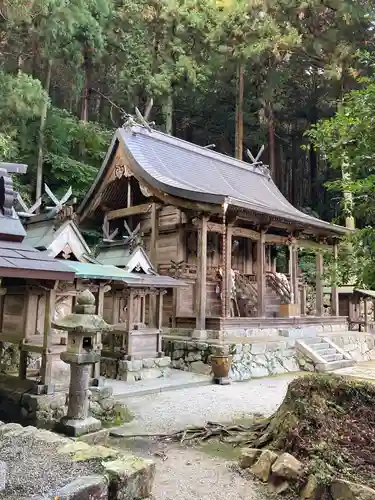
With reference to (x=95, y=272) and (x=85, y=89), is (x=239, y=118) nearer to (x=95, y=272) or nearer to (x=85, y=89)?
(x=85, y=89)

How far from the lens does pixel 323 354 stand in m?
11.7

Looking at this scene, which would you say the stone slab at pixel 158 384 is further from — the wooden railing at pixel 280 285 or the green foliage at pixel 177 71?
the green foliage at pixel 177 71

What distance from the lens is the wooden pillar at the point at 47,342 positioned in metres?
6.02

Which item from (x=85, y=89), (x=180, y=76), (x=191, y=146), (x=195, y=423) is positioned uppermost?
(x=180, y=76)

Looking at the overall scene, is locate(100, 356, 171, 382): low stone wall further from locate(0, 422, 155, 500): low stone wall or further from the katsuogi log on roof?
locate(0, 422, 155, 500): low stone wall

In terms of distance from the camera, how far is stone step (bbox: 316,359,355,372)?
35.2 ft

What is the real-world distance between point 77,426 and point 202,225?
695cm

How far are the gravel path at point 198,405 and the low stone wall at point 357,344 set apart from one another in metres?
5.33

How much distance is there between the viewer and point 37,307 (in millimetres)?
6488

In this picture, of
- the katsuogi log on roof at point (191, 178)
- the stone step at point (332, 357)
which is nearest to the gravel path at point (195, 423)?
the stone step at point (332, 357)

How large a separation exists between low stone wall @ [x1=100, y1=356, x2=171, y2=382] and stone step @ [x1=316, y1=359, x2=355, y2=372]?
414 cm

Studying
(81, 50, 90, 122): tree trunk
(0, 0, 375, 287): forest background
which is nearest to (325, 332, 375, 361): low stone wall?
(0, 0, 375, 287): forest background

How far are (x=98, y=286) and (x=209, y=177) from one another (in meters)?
8.29

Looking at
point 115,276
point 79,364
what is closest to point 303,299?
point 115,276
